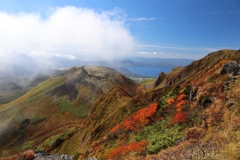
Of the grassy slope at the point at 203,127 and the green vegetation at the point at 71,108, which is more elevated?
the grassy slope at the point at 203,127

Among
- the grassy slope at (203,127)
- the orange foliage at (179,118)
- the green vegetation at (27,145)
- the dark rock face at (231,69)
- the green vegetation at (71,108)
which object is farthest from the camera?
the green vegetation at (71,108)

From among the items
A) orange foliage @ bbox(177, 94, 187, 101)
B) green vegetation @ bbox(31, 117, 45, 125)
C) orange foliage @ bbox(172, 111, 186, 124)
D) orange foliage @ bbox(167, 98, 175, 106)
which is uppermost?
orange foliage @ bbox(177, 94, 187, 101)

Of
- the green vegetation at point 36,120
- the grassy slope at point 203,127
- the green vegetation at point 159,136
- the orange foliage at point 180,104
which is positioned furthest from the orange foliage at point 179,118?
the green vegetation at point 36,120

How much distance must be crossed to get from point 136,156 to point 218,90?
635 inches

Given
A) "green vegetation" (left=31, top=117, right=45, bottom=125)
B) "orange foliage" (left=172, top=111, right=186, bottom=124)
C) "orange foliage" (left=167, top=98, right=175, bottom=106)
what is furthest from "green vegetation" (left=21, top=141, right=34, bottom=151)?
"orange foliage" (left=172, top=111, right=186, bottom=124)

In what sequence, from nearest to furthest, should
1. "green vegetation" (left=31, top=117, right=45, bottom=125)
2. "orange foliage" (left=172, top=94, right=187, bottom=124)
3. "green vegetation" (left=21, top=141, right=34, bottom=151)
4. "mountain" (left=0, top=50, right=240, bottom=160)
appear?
"mountain" (left=0, top=50, right=240, bottom=160) < "orange foliage" (left=172, top=94, right=187, bottom=124) < "green vegetation" (left=21, top=141, right=34, bottom=151) < "green vegetation" (left=31, top=117, right=45, bottom=125)

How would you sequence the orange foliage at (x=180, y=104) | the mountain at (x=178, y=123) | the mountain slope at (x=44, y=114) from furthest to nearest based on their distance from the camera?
1. the mountain slope at (x=44, y=114)
2. the orange foliage at (x=180, y=104)
3. the mountain at (x=178, y=123)

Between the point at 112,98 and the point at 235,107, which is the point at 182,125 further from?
the point at 112,98

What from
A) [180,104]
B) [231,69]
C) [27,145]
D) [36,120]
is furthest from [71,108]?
[231,69]

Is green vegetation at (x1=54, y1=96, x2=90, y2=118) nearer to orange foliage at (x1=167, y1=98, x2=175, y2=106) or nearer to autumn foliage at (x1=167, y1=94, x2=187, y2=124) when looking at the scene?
orange foliage at (x1=167, y1=98, x2=175, y2=106)

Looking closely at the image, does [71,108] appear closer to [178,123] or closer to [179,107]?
[179,107]

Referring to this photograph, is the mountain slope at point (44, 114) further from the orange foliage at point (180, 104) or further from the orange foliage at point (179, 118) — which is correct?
the orange foliage at point (179, 118)

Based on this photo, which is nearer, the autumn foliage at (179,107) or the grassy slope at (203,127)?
the grassy slope at (203,127)

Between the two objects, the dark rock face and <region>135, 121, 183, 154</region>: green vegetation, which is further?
the dark rock face
